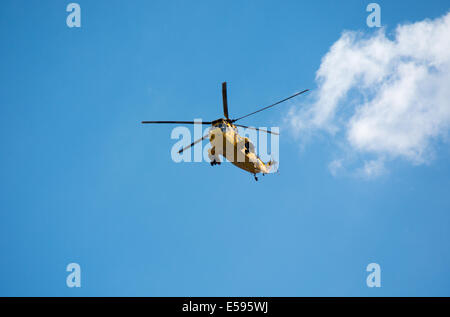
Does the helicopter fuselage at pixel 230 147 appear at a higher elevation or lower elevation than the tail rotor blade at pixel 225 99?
lower

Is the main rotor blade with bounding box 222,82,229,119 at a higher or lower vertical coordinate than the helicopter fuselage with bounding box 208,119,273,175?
higher

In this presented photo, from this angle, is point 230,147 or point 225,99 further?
point 225,99

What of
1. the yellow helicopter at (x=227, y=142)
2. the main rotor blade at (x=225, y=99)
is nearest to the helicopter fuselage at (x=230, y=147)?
the yellow helicopter at (x=227, y=142)

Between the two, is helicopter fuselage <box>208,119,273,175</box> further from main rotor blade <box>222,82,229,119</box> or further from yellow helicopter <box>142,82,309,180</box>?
main rotor blade <box>222,82,229,119</box>

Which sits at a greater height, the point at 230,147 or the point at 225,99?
the point at 225,99

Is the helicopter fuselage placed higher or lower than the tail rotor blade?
lower

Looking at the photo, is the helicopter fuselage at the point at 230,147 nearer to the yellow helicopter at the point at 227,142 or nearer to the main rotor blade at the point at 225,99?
the yellow helicopter at the point at 227,142

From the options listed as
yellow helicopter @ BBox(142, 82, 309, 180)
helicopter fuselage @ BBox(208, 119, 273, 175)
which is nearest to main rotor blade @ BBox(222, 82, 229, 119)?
yellow helicopter @ BBox(142, 82, 309, 180)

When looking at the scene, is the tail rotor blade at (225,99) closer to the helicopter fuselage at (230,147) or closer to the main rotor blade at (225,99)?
the main rotor blade at (225,99)

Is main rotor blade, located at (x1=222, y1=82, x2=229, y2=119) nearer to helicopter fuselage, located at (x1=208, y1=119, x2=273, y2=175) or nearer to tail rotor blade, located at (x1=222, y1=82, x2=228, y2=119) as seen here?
tail rotor blade, located at (x1=222, y1=82, x2=228, y2=119)

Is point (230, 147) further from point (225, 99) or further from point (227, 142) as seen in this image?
point (225, 99)

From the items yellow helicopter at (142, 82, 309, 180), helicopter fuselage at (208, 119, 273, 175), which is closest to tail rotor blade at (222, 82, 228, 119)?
yellow helicopter at (142, 82, 309, 180)

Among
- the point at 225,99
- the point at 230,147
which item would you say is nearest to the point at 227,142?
the point at 230,147
